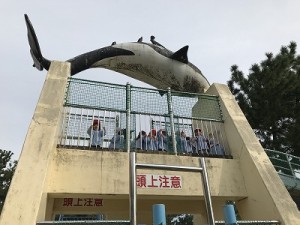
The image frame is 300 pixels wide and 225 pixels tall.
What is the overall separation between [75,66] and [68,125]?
10.2ft

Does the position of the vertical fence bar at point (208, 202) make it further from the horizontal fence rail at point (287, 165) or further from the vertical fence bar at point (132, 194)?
the horizontal fence rail at point (287, 165)

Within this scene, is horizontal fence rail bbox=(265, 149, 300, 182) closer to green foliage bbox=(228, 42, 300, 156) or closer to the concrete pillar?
green foliage bbox=(228, 42, 300, 156)

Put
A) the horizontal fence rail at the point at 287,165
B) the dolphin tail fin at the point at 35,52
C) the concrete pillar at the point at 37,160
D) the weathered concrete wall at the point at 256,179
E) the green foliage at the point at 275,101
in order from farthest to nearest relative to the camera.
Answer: the green foliage at the point at 275,101 < the horizontal fence rail at the point at 287,165 < the dolphin tail fin at the point at 35,52 < the weathered concrete wall at the point at 256,179 < the concrete pillar at the point at 37,160

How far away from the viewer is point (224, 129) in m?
7.87

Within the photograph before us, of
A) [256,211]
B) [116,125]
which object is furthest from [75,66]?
[256,211]

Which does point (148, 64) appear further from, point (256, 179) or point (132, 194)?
point (132, 194)

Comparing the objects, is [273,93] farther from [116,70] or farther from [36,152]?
[36,152]

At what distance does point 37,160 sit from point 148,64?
596cm

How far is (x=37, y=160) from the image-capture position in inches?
207

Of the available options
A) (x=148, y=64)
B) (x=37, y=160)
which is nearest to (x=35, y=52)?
(x=148, y=64)

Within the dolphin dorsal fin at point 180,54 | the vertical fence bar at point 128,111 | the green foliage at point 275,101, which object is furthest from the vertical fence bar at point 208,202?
the green foliage at point 275,101

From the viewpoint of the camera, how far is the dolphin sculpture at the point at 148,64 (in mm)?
9805

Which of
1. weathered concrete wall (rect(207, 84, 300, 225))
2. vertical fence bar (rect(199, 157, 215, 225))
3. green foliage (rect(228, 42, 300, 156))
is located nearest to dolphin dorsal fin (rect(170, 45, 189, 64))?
weathered concrete wall (rect(207, 84, 300, 225))

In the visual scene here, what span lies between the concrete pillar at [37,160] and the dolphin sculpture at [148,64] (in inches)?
106
